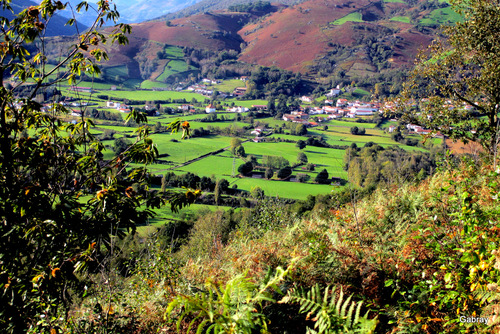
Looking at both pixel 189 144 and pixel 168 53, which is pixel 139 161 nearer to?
pixel 189 144

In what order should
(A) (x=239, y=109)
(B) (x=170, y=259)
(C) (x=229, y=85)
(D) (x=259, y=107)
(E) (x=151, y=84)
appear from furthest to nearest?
(C) (x=229, y=85)
(E) (x=151, y=84)
(D) (x=259, y=107)
(A) (x=239, y=109)
(B) (x=170, y=259)

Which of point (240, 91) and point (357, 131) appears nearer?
point (357, 131)

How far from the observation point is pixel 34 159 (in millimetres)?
2797

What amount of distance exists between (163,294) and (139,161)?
141 cm

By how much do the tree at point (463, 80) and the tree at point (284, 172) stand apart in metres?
20.8

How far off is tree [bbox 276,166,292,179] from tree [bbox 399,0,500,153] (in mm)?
20837

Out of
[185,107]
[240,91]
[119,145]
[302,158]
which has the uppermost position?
[240,91]

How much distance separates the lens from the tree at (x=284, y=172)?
30.4 m

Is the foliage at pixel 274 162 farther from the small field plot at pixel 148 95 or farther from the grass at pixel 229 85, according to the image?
the grass at pixel 229 85

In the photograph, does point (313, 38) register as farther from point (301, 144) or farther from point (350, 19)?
point (301, 144)

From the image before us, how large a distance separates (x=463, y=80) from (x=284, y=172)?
22449 millimetres

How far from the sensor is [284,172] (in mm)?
30859

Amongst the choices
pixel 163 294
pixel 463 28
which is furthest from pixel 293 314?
pixel 463 28

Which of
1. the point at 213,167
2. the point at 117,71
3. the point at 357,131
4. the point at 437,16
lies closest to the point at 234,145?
the point at 213,167
